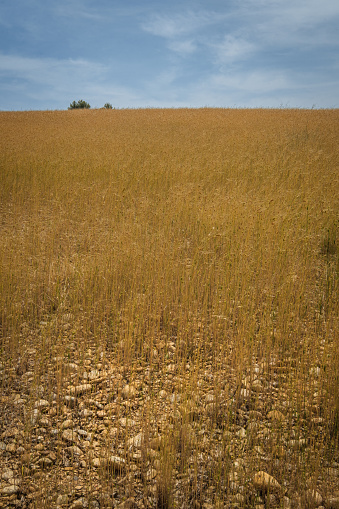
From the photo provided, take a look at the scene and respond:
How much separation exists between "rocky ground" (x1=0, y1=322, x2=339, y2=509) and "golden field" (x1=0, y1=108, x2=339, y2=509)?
0.01 meters

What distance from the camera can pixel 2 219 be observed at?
237 inches

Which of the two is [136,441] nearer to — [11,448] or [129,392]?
[129,392]

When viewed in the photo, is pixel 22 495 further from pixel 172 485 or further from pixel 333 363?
pixel 333 363

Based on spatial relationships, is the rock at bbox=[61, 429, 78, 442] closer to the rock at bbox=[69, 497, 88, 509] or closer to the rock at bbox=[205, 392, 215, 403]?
the rock at bbox=[69, 497, 88, 509]

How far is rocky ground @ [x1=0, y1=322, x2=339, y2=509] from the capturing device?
71.4 inches

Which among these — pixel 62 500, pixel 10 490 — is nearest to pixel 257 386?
pixel 62 500

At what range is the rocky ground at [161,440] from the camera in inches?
71.4

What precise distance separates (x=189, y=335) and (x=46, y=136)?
12.2 meters

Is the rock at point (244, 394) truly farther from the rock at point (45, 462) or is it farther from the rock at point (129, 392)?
the rock at point (45, 462)

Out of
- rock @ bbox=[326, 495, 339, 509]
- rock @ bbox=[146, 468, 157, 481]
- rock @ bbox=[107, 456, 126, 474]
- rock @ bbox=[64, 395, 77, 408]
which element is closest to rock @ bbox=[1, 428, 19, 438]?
rock @ bbox=[64, 395, 77, 408]

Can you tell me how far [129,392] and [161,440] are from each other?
606 mm

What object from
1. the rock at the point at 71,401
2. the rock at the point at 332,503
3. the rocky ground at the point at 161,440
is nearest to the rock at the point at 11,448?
the rocky ground at the point at 161,440

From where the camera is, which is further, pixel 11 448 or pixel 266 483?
pixel 11 448

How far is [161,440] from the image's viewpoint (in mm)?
1938
